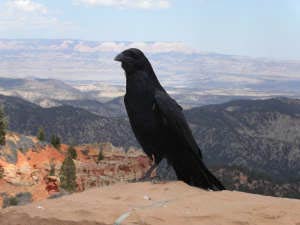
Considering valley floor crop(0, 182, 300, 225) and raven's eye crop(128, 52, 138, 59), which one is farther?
raven's eye crop(128, 52, 138, 59)

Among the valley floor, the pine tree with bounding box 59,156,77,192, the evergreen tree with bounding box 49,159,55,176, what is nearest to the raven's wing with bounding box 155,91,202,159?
the valley floor

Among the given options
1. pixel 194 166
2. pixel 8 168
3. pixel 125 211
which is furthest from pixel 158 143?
pixel 8 168

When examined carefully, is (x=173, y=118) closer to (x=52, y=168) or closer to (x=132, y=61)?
(x=132, y=61)

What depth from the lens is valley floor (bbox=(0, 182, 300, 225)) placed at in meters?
6.86

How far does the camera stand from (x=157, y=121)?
379 inches

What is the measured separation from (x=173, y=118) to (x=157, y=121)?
0.31 m

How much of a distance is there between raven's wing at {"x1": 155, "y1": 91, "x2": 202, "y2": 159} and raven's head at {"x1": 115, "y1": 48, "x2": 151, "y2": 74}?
1.97ft

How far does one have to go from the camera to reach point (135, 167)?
289 ft

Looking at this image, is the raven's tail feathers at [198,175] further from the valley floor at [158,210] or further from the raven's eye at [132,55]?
the raven's eye at [132,55]

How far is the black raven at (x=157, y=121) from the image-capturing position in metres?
9.54

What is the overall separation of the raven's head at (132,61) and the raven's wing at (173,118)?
60 cm

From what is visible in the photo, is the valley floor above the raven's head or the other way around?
the other way around

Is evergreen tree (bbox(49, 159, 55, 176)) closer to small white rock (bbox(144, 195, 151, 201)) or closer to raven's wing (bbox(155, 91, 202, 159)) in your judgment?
raven's wing (bbox(155, 91, 202, 159))

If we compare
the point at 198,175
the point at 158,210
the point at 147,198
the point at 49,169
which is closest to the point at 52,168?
the point at 49,169
